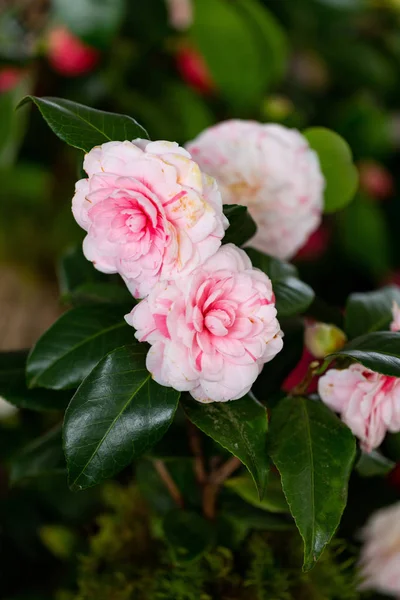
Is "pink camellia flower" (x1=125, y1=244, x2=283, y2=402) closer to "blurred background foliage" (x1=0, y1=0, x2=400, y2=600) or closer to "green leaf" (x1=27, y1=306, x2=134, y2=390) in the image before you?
"green leaf" (x1=27, y1=306, x2=134, y2=390)

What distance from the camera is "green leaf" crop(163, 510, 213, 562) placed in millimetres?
499

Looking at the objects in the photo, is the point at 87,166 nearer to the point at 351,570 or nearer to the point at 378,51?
the point at 351,570

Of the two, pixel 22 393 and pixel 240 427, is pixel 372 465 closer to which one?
pixel 240 427

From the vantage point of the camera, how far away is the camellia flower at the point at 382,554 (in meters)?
0.57

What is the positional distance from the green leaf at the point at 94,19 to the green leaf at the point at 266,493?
28.5 inches

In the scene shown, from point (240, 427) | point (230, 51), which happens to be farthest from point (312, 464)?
point (230, 51)

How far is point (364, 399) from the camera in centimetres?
41

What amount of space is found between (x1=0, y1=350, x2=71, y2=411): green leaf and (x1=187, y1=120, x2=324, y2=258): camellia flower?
7.8 inches

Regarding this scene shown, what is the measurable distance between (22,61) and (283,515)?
0.86 m

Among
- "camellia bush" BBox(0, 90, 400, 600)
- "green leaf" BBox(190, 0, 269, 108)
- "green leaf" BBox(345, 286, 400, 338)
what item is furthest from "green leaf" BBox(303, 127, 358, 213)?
"green leaf" BBox(190, 0, 269, 108)

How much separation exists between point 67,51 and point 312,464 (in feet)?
2.75

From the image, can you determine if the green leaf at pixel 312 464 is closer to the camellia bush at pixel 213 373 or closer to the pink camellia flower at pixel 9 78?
the camellia bush at pixel 213 373

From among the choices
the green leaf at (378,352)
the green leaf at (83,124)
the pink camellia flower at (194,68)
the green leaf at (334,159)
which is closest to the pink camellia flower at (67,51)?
the pink camellia flower at (194,68)

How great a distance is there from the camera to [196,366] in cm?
36
